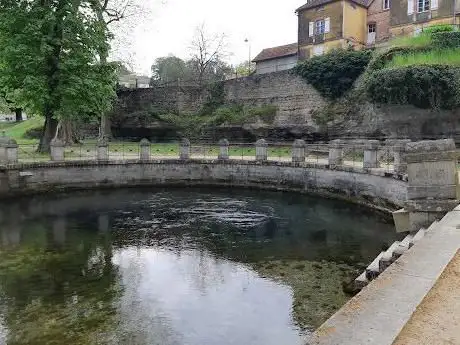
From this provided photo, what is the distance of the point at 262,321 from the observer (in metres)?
7.27

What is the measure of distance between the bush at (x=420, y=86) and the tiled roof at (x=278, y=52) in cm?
1736

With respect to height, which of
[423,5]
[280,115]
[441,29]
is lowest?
[280,115]

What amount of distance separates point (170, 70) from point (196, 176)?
84.2 feet

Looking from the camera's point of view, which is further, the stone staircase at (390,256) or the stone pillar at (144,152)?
the stone pillar at (144,152)

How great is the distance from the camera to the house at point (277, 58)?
3959 cm

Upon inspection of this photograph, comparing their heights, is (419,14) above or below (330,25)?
below

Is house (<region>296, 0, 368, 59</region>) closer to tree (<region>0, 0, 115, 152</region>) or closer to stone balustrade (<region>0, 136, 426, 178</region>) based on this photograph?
stone balustrade (<region>0, 136, 426, 178</region>)

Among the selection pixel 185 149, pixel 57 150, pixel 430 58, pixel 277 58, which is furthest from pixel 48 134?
pixel 277 58

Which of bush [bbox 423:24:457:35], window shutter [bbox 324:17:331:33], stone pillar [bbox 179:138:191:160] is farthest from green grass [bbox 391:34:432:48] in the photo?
stone pillar [bbox 179:138:191:160]

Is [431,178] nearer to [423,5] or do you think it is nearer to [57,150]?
[57,150]

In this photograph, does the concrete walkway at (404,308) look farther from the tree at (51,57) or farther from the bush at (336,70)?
the bush at (336,70)

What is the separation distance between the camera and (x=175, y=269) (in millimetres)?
9828

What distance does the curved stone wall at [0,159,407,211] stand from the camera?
1800 cm

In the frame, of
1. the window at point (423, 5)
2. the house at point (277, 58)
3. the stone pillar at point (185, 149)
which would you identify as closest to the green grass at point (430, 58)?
the window at point (423, 5)
